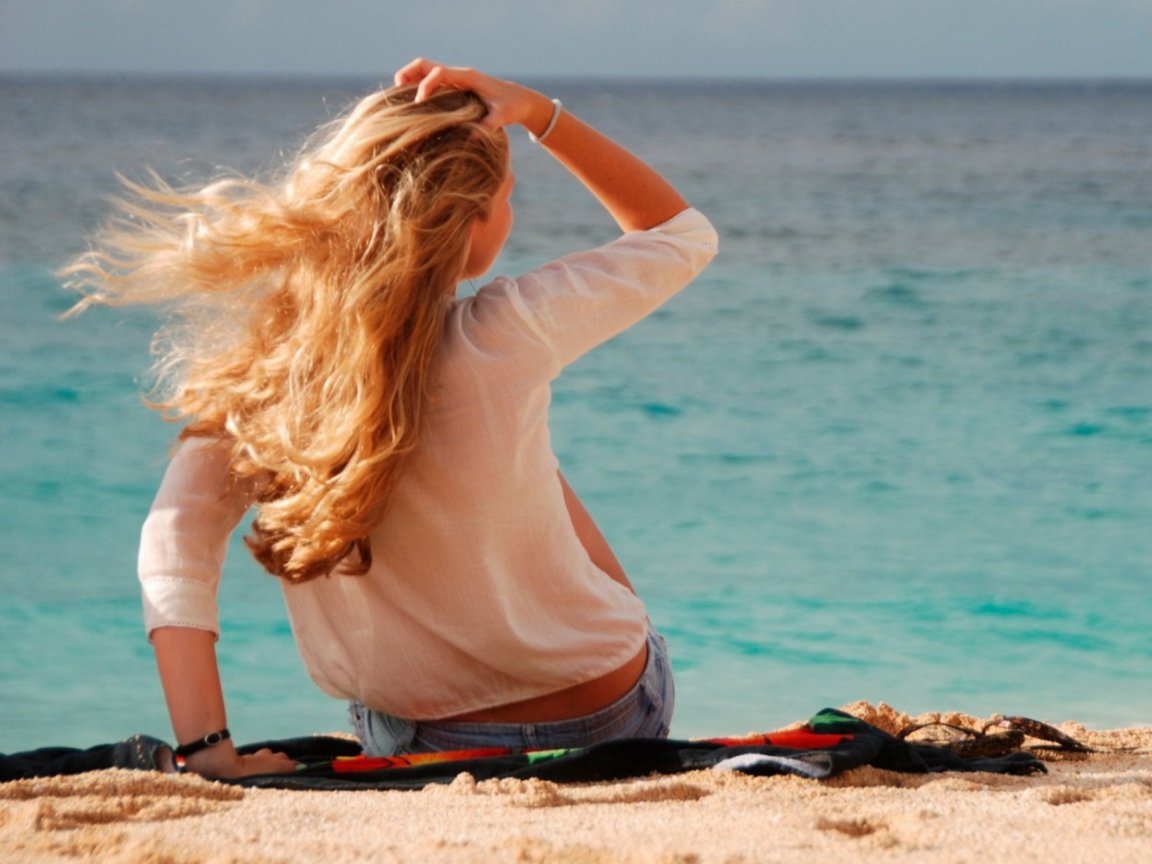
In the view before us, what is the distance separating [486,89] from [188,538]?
778 millimetres

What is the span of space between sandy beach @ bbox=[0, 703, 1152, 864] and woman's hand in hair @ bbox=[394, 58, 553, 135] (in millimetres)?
942

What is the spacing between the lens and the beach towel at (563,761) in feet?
6.13

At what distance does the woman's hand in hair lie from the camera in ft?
6.21

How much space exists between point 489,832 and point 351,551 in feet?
1.62

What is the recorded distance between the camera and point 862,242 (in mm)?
15008

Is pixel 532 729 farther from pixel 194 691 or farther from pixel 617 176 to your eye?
pixel 617 176

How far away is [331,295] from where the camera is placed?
1.79 m

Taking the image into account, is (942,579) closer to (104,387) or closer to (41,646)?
(41,646)

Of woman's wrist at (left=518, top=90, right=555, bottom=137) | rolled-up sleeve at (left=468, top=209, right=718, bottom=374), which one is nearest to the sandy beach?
rolled-up sleeve at (left=468, top=209, right=718, bottom=374)

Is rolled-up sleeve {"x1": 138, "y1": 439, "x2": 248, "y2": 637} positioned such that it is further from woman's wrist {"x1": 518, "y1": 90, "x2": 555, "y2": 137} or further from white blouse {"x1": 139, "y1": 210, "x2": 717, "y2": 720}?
woman's wrist {"x1": 518, "y1": 90, "x2": 555, "y2": 137}

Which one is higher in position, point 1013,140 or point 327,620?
point 1013,140

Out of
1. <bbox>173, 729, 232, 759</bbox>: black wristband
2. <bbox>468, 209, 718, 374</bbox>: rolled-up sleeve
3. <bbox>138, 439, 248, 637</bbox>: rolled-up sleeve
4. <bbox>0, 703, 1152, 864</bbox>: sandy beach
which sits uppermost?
<bbox>468, 209, 718, 374</bbox>: rolled-up sleeve

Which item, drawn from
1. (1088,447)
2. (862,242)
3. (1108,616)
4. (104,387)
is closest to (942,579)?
(1108,616)

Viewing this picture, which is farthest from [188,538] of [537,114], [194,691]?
[537,114]
